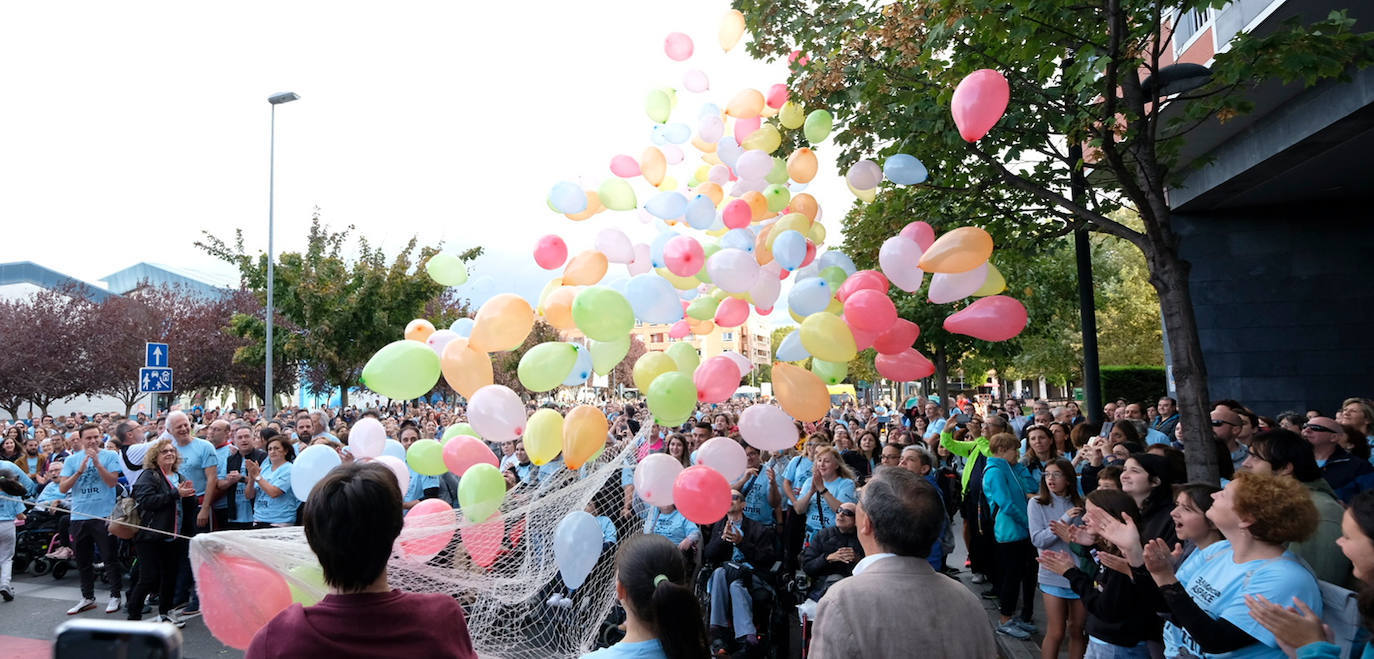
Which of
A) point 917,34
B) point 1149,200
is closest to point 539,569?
point 917,34

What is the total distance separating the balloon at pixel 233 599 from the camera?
2.80 metres

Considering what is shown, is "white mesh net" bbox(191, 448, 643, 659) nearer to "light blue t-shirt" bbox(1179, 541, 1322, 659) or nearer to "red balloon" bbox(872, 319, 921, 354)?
"red balloon" bbox(872, 319, 921, 354)

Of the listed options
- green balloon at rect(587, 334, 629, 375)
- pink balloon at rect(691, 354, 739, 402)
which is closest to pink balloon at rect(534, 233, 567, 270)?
green balloon at rect(587, 334, 629, 375)

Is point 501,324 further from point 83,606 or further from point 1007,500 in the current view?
point 83,606

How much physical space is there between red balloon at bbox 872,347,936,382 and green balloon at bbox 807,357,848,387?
0.90 ft

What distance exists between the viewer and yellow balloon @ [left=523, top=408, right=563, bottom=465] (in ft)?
15.0

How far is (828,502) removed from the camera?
19.4 feet

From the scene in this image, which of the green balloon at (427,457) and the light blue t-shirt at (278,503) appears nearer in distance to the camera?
the green balloon at (427,457)

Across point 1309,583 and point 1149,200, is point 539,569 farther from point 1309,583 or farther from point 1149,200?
point 1149,200

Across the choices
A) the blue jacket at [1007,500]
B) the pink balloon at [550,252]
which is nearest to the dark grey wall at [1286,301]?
the blue jacket at [1007,500]

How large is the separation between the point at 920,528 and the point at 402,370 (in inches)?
131

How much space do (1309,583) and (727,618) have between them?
11.4 feet

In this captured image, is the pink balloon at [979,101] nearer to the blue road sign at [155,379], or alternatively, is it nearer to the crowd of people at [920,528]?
the crowd of people at [920,528]

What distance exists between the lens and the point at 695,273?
5172mm
